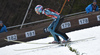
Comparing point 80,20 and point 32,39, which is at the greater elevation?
point 80,20

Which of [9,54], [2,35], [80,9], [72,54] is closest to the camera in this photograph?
[72,54]

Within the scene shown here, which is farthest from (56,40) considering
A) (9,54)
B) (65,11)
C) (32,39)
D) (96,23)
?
(65,11)

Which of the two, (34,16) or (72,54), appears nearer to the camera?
(72,54)

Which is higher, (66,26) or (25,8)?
(25,8)

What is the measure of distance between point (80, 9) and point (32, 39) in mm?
5590

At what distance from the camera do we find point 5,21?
1373 centimetres

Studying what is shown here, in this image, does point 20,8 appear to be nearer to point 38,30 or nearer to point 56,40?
point 38,30

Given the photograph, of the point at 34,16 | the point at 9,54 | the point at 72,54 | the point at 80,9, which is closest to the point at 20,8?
the point at 34,16

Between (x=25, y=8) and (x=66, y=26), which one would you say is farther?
(x=25, y=8)

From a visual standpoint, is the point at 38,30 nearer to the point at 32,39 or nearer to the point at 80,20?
the point at 32,39

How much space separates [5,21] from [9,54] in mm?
7233

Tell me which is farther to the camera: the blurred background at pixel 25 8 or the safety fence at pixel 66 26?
the blurred background at pixel 25 8

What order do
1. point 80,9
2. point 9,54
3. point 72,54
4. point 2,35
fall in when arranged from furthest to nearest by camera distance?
point 80,9 < point 2,35 < point 9,54 < point 72,54

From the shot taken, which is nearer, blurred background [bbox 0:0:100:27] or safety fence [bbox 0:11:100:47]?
safety fence [bbox 0:11:100:47]
